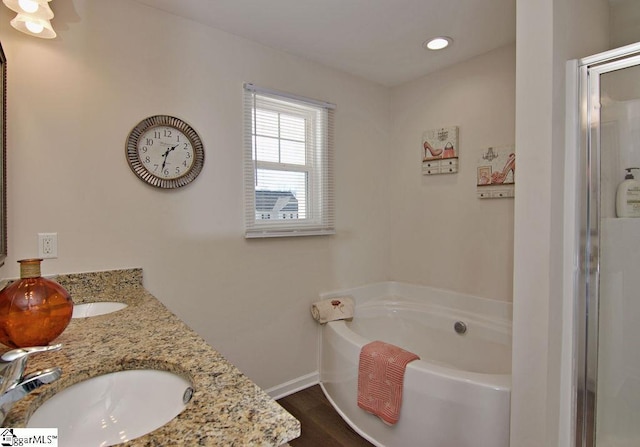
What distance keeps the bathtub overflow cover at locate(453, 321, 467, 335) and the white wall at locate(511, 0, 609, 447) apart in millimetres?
1003

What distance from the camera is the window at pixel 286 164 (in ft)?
7.37

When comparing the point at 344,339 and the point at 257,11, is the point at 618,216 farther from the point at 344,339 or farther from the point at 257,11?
the point at 257,11

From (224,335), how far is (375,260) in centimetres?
149

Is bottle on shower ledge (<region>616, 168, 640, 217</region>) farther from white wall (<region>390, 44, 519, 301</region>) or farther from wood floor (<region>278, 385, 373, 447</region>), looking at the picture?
wood floor (<region>278, 385, 373, 447</region>)

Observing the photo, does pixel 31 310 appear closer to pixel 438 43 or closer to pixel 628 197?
pixel 628 197

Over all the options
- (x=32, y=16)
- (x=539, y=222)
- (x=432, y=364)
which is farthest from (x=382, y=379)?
(x=32, y=16)

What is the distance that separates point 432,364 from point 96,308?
68.7 inches

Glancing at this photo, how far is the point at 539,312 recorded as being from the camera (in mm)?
1333

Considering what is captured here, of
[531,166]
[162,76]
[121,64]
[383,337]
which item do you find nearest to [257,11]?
[162,76]

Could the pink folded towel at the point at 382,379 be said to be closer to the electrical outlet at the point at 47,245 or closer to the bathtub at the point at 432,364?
the bathtub at the point at 432,364

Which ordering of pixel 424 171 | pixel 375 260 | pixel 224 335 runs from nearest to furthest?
pixel 224 335, pixel 424 171, pixel 375 260

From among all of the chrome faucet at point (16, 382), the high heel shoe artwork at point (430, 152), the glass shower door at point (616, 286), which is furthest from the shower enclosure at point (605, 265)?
the chrome faucet at point (16, 382)

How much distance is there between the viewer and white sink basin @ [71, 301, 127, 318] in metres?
1.52

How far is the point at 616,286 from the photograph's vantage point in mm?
1456
